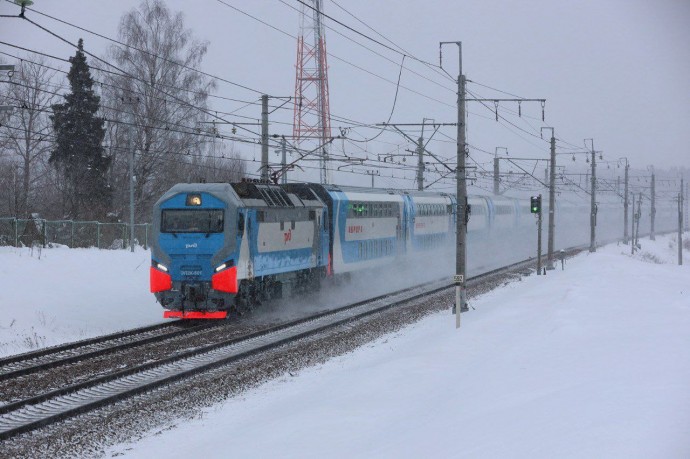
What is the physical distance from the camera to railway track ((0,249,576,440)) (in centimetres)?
1157

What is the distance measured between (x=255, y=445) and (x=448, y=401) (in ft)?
8.88

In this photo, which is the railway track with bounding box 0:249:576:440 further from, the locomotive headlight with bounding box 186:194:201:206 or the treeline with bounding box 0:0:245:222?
the treeline with bounding box 0:0:245:222

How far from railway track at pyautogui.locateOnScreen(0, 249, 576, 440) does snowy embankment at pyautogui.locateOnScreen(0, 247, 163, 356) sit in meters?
2.32

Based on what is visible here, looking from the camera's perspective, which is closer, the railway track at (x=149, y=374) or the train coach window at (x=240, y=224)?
the railway track at (x=149, y=374)

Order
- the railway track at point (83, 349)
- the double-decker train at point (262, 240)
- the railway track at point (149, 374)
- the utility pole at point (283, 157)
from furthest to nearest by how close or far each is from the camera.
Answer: the utility pole at point (283, 157), the double-decker train at point (262, 240), the railway track at point (83, 349), the railway track at point (149, 374)

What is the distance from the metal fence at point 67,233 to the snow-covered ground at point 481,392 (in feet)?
40.6

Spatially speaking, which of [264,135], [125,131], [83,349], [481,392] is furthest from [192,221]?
[125,131]

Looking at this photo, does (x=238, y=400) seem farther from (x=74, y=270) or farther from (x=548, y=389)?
(x=74, y=270)

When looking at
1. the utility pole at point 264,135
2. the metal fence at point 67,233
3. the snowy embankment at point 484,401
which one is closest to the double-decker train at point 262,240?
the utility pole at point 264,135

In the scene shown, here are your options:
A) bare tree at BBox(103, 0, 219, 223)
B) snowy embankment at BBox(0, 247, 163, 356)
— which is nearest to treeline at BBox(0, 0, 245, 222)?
bare tree at BBox(103, 0, 219, 223)

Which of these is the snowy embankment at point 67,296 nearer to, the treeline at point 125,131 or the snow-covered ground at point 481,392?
the snow-covered ground at point 481,392

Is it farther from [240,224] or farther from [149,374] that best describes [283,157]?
[149,374]

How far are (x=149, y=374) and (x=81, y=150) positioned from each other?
3578cm

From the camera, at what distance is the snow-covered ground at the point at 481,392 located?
8633 millimetres
